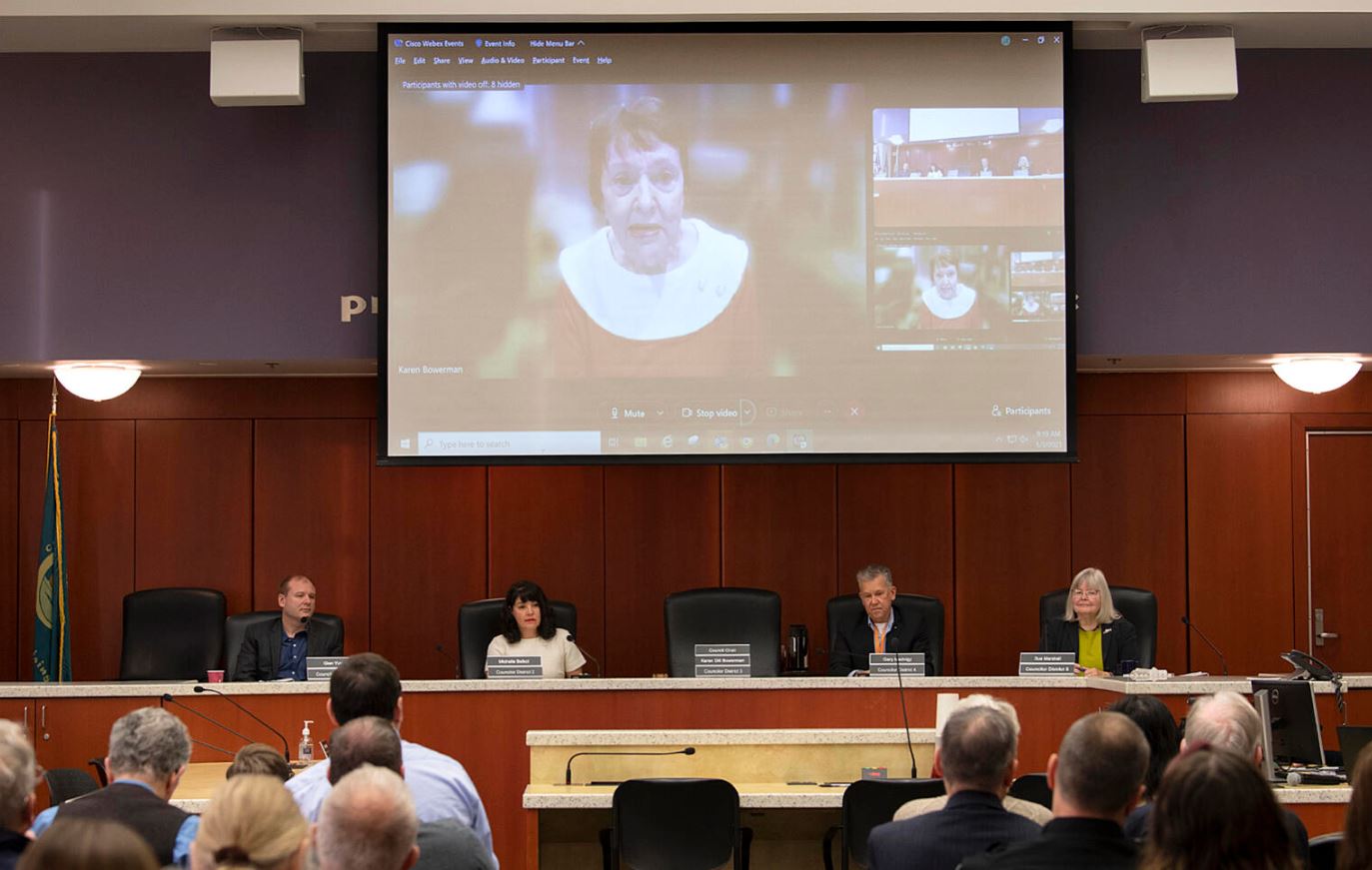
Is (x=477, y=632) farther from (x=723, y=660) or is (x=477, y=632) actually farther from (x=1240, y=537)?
(x=1240, y=537)

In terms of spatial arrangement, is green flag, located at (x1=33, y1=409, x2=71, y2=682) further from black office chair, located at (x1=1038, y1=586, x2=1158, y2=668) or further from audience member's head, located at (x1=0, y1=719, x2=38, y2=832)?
black office chair, located at (x1=1038, y1=586, x2=1158, y2=668)

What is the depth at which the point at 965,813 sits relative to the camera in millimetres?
3141

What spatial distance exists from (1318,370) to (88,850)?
6456 millimetres

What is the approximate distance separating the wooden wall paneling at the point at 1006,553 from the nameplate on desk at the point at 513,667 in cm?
321

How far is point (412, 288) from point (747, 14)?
6.19 feet

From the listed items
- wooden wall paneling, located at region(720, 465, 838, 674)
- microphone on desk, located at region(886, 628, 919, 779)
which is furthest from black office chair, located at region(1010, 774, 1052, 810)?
wooden wall paneling, located at region(720, 465, 838, 674)

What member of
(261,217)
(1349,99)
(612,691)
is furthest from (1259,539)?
(261,217)

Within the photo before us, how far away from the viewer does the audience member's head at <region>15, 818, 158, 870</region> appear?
1941mm

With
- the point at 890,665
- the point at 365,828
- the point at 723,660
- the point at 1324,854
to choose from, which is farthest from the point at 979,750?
the point at 723,660

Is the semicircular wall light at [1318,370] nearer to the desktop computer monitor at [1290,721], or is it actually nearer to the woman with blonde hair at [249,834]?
the desktop computer monitor at [1290,721]

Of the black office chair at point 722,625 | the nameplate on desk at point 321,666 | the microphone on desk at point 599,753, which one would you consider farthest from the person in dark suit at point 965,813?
the black office chair at point 722,625

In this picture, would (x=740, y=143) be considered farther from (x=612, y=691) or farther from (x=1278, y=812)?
(x=1278, y=812)

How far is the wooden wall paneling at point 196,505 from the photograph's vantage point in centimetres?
866

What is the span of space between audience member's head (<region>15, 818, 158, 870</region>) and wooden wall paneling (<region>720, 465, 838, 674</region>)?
681cm
